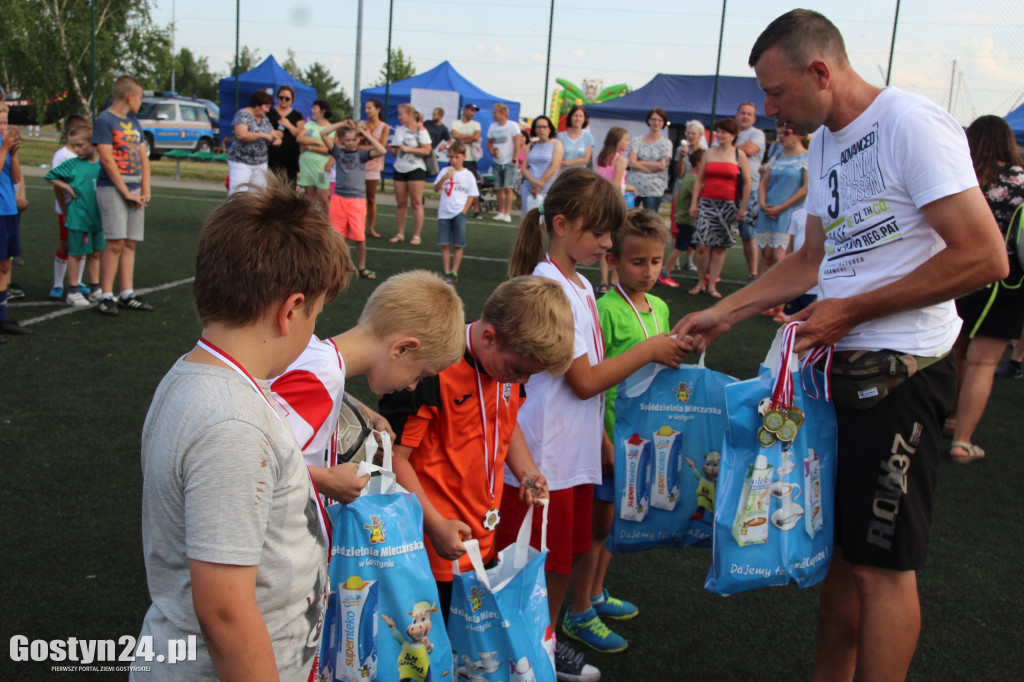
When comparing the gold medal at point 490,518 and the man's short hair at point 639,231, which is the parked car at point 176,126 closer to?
the man's short hair at point 639,231

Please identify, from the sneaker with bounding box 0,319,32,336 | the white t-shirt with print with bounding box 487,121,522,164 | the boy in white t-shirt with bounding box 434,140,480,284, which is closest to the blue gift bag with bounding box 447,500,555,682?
the sneaker with bounding box 0,319,32,336

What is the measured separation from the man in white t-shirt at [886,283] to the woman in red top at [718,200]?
750cm

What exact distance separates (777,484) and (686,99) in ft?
71.3

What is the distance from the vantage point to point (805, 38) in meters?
2.29

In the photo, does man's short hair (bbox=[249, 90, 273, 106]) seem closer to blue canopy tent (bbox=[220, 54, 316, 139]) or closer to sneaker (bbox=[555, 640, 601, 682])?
sneaker (bbox=[555, 640, 601, 682])

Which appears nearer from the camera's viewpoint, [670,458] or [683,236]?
[670,458]

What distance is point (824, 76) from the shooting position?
2299 mm

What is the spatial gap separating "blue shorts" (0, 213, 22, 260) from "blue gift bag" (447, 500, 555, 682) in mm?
5875

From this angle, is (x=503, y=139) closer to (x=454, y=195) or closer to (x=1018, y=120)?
(x=454, y=195)

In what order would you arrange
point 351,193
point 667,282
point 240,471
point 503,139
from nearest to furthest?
1. point 240,471
2. point 351,193
3. point 667,282
4. point 503,139

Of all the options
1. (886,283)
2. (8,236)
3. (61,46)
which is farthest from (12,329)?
(61,46)

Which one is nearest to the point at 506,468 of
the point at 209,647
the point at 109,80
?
the point at 209,647

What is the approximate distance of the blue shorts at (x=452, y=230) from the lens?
9.65 meters

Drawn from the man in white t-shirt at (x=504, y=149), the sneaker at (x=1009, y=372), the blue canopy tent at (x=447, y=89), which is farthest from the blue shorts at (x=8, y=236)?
the blue canopy tent at (x=447, y=89)
